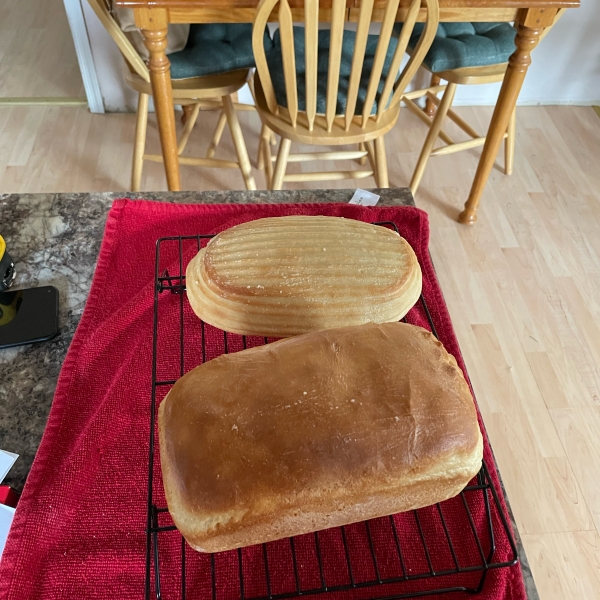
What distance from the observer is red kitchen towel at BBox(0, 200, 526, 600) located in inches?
23.0

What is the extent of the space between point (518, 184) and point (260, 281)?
180 centimetres

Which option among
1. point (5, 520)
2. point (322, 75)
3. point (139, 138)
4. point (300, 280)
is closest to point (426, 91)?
point (322, 75)

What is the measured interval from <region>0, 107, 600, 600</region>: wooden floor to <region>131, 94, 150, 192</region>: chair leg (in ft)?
0.43

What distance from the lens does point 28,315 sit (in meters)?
0.78

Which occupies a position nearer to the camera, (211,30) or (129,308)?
(129,308)

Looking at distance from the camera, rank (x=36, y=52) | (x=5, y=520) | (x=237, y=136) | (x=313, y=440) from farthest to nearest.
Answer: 1. (x=36, y=52)
2. (x=237, y=136)
3. (x=5, y=520)
4. (x=313, y=440)

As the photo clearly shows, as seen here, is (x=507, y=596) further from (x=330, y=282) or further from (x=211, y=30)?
(x=211, y=30)

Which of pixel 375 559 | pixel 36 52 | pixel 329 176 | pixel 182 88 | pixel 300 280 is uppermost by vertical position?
pixel 300 280

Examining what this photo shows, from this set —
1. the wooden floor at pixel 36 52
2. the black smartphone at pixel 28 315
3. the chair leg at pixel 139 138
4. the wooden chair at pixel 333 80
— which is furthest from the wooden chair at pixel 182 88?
the black smartphone at pixel 28 315

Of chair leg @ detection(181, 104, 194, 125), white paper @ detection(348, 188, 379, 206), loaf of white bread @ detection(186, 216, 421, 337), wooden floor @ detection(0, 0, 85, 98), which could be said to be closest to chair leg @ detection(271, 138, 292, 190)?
white paper @ detection(348, 188, 379, 206)

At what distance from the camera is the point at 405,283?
0.70 meters

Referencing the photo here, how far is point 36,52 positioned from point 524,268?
2.62 metres

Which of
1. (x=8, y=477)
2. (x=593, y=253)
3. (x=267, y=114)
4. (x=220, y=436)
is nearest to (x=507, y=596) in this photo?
(x=220, y=436)

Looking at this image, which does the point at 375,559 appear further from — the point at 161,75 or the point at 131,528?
the point at 161,75
